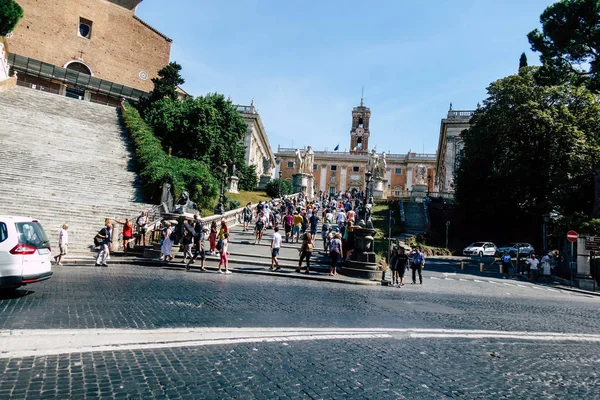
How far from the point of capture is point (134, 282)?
1030 centimetres

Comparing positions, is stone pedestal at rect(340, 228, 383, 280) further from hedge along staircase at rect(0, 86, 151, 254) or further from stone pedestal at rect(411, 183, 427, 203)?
stone pedestal at rect(411, 183, 427, 203)

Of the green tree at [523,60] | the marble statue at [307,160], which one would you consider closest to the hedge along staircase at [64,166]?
the marble statue at [307,160]

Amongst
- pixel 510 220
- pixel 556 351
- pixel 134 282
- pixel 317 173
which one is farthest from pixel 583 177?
pixel 317 173

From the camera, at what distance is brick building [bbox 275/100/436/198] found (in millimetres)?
82750

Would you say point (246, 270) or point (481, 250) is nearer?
point (246, 270)

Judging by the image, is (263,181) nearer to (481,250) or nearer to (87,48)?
(87,48)

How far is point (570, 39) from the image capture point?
24250 mm

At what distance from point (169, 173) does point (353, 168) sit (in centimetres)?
6517

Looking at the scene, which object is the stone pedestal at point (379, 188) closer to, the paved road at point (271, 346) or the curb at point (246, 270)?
the curb at point (246, 270)

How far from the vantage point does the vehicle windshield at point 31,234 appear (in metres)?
7.62

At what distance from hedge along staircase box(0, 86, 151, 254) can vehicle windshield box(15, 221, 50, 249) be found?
7899 mm

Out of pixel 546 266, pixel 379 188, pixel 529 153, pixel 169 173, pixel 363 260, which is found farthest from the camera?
pixel 379 188

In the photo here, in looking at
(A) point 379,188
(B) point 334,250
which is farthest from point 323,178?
(B) point 334,250

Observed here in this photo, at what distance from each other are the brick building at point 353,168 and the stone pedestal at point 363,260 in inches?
2572
